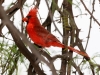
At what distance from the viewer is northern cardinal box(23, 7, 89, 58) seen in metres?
1.09

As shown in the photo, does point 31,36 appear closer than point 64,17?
No

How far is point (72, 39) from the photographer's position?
119 centimetres

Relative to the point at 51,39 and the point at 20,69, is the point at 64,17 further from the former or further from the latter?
the point at 20,69

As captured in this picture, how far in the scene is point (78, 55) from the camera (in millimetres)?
1097

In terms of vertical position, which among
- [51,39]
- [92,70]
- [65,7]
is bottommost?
[92,70]

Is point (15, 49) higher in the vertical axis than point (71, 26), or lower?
lower

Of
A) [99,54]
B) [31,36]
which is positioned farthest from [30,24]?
[99,54]

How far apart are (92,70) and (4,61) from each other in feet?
1.15

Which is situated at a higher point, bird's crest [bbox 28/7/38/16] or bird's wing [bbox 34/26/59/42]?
bird's crest [bbox 28/7/38/16]

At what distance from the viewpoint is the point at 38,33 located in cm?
115

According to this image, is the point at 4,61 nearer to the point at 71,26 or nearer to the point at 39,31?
the point at 39,31

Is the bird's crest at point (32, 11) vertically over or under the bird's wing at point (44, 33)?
over

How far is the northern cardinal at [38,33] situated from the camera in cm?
109

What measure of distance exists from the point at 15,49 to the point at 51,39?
14 cm
